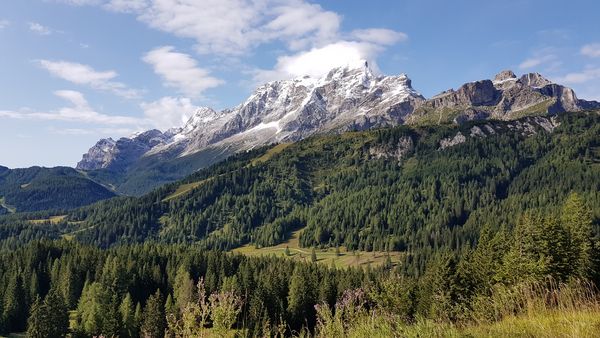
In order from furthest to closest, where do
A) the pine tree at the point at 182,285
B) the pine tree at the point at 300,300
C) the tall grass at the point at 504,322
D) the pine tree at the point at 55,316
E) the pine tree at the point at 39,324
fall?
the pine tree at the point at 182,285, the pine tree at the point at 300,300, the pine tree at the point at 55,316, the pine tree at the point at 39,324, the tall grass at the point at 504,322

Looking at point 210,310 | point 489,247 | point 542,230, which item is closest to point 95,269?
point 489,247

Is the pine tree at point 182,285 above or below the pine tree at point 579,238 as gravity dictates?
below

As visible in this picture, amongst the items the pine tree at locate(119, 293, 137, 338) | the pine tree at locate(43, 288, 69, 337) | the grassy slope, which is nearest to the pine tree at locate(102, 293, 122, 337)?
the pine tree at locate(119, 293, 137, 338)

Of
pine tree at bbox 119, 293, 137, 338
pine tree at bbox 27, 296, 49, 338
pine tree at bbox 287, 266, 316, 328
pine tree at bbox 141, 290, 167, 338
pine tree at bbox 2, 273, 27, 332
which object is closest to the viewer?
pine tree at bbox 27, 296, 49, 338

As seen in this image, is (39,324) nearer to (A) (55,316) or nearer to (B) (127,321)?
(A) (55,316)

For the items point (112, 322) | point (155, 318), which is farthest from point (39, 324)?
point (155, 318)

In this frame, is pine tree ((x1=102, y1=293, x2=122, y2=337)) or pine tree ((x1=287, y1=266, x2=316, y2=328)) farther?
pine tree ((x1=287, y1=266, x2=316, y2=328))

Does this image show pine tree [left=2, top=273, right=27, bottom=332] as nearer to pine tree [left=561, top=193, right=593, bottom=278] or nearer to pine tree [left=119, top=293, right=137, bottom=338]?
pine tree [left=119, top=293, right=137, bottom=338]

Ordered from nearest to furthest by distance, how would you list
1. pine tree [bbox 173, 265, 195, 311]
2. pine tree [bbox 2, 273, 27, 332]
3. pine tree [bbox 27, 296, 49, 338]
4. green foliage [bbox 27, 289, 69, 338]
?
pine tree [bbox 27, 296, 49, 338]
green foliage [bbox 27, 289, 69, 338]
pine tree [bbox 2, 273, 27, 332]
pine tree [bbox 173, 265, 195, 311]

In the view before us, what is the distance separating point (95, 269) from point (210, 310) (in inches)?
6098

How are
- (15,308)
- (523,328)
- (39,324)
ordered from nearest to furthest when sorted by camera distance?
1. (523,328)
2. (39,324)
3. (15,308)

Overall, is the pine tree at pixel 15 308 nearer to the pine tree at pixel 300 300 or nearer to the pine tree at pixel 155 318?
the pine tree at pixel 155 318

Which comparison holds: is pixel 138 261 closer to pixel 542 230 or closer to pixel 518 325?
pixel 542 230

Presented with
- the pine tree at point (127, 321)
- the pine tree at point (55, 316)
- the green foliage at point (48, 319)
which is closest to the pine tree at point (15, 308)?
the green foliage at point (48, 319)
